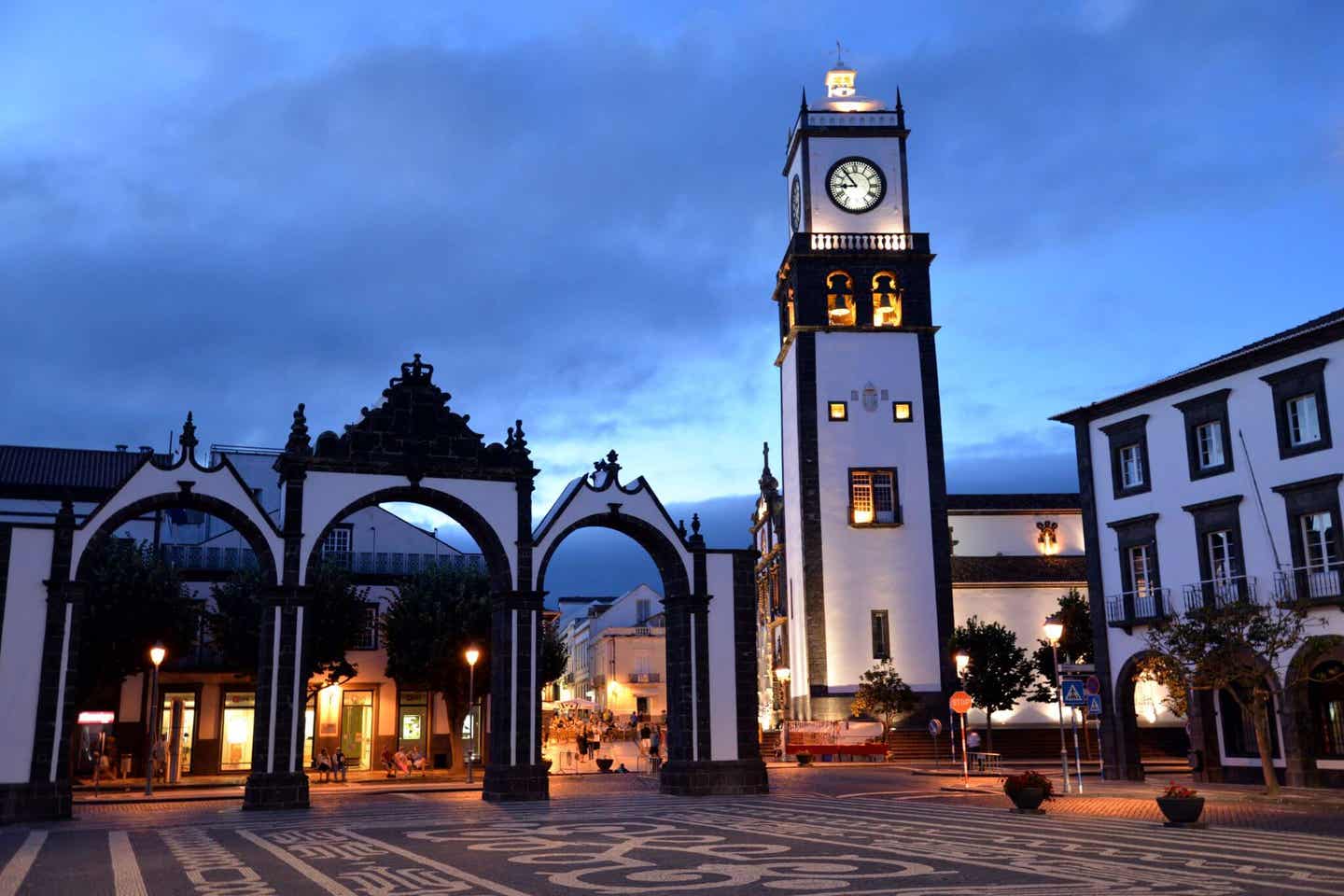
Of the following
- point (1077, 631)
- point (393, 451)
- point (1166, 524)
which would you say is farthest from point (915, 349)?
point (393, 451)

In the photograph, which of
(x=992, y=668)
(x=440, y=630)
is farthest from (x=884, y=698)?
(x=440, y=630)

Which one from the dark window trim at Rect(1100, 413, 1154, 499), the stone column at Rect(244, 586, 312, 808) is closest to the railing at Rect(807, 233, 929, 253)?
the dark window trim at Rect(1100, 413, 1154, 499)

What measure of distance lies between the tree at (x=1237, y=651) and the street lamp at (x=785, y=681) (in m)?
27.9

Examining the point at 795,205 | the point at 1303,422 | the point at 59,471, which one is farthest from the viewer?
the point at 795,205

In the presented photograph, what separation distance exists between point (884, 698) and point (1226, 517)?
21.4 metres

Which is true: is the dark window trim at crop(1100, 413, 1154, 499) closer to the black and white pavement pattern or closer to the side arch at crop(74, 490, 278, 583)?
the black and white pavement pattern

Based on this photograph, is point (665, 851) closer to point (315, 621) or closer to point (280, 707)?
point (280, 707)

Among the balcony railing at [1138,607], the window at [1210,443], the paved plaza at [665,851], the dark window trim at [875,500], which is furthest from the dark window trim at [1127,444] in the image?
the dark window trim at [875,500]

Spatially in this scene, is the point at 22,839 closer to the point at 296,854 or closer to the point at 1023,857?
the point at 296,854

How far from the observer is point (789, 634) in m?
57.8

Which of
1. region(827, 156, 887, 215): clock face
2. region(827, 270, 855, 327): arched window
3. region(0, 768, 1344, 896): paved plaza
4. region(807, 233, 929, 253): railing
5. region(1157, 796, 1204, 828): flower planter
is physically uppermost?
region(827, 156, 887, 215): clock face

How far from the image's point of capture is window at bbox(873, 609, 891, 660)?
5381 centimetres

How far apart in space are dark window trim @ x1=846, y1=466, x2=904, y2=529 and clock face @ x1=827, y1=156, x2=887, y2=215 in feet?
41.7

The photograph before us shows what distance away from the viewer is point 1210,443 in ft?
113
